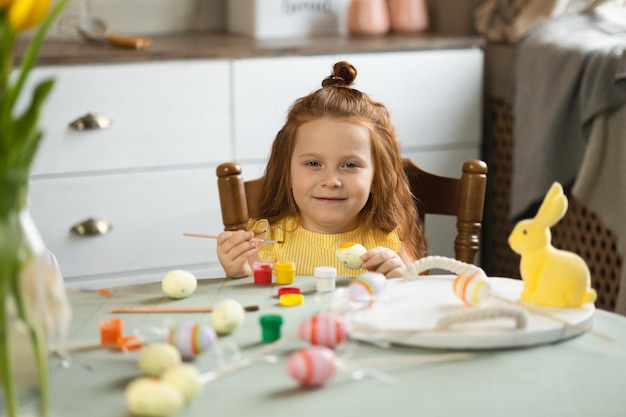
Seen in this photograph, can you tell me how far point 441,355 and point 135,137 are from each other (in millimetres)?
1711

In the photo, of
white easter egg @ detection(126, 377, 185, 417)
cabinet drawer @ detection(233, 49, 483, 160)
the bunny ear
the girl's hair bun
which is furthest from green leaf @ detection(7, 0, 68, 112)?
cabinet drawer @ detection(233, 49, 483, 160)

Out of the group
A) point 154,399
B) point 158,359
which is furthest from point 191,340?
point 154,399

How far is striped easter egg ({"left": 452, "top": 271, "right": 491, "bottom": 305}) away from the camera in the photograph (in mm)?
1168

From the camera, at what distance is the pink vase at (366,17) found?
9.92ft

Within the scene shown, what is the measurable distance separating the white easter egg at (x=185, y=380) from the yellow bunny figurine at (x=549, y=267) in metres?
0.45

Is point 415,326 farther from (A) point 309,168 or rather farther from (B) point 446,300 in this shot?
(A) point 309,168

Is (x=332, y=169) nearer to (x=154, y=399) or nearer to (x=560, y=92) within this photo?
(x=154, y=399)

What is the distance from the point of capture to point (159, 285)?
1.35 metres

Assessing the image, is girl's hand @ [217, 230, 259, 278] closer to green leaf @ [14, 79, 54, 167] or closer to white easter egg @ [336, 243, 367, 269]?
white easter egg @ [336, 243, 367, 269]

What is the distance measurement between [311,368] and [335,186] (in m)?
0.74

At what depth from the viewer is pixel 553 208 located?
3.82 feet

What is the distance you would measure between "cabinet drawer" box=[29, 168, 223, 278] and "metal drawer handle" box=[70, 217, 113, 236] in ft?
0.04

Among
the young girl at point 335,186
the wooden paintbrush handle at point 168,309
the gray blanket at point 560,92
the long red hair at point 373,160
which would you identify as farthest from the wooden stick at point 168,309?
the gray blanket at point 560,92

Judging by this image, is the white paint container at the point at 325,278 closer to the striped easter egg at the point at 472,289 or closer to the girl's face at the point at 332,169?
the striped easter egg at the point at 472,289
